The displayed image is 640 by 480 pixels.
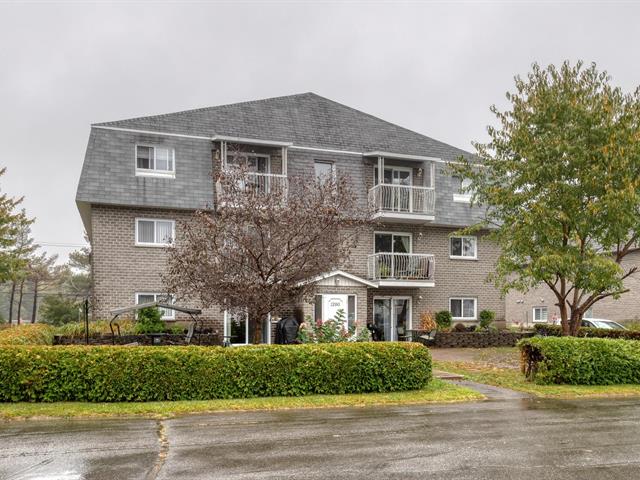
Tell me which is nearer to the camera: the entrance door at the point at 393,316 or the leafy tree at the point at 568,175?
the leafy tree at the point at 568,175

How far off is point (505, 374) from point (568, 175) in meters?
5.88

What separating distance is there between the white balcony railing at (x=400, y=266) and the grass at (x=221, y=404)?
11892mm

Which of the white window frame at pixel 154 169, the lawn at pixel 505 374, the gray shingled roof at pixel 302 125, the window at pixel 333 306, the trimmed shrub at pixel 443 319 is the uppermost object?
the gray shingled roof at pixel 302 125

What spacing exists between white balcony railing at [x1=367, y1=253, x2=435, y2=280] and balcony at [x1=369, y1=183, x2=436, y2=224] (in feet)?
4.87

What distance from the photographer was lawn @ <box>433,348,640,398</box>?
42.3ft

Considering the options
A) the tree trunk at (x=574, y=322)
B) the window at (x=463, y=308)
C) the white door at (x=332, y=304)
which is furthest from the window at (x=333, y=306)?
the tree trunk at (x=574, y=322)

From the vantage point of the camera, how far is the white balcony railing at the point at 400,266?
2447 cm

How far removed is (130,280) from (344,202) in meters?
10.3

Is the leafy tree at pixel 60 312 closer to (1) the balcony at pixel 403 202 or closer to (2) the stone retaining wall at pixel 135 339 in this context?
(2) the stone retaining wall at pixel 135 339

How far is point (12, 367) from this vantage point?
10.9 metres

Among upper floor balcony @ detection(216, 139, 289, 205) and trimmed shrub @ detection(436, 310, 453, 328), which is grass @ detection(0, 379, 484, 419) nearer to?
upper floor balcony @ detection(216, 139, 289, 205)

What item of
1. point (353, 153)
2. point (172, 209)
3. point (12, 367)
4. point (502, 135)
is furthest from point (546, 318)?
point (12, 367)

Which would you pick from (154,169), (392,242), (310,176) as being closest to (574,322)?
(392,242)

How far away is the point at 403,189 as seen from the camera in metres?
25.3
